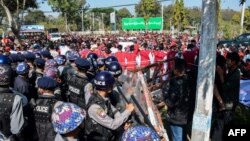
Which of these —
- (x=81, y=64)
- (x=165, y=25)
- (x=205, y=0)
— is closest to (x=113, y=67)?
(x=81, y=64)

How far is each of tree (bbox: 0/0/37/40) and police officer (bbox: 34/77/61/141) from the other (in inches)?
774

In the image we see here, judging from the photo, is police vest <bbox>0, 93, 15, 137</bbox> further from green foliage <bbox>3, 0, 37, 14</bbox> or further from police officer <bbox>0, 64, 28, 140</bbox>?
green foliage <bbox>3, 0, 37, 14</bbox>

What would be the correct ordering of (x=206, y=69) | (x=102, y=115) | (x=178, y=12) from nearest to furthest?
(x=102, y=115) → (x=206, y=69) → (x=178, y=12)

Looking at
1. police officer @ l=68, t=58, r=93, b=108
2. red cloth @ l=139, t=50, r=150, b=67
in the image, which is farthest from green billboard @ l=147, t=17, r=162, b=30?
police officer @ l=68, t=58, r=93, b=108

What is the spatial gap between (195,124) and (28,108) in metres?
2.26

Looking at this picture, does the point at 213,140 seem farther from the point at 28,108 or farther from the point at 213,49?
the point at 28,108

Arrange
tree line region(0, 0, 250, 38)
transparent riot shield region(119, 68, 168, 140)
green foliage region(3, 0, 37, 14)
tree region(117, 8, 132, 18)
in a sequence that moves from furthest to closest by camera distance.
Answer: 1. tree region(117, 8, 132, 18)
2. green foliage region(3, 0, 37, 14)
3. tree line region(0, 0, 250, 38)
4. transparent riot shield region(119, 68, 168, 140)

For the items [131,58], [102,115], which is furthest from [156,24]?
[102,115]

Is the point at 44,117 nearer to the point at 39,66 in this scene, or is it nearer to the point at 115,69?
the point at 115,69

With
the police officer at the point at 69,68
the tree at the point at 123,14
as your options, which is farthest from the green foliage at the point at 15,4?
the tree at the point at 123,14

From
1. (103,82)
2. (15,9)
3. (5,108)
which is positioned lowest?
(5,108)

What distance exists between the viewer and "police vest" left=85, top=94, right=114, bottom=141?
15.5 feet

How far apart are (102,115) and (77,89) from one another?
6.36 ft

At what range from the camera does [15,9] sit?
31.7 m
